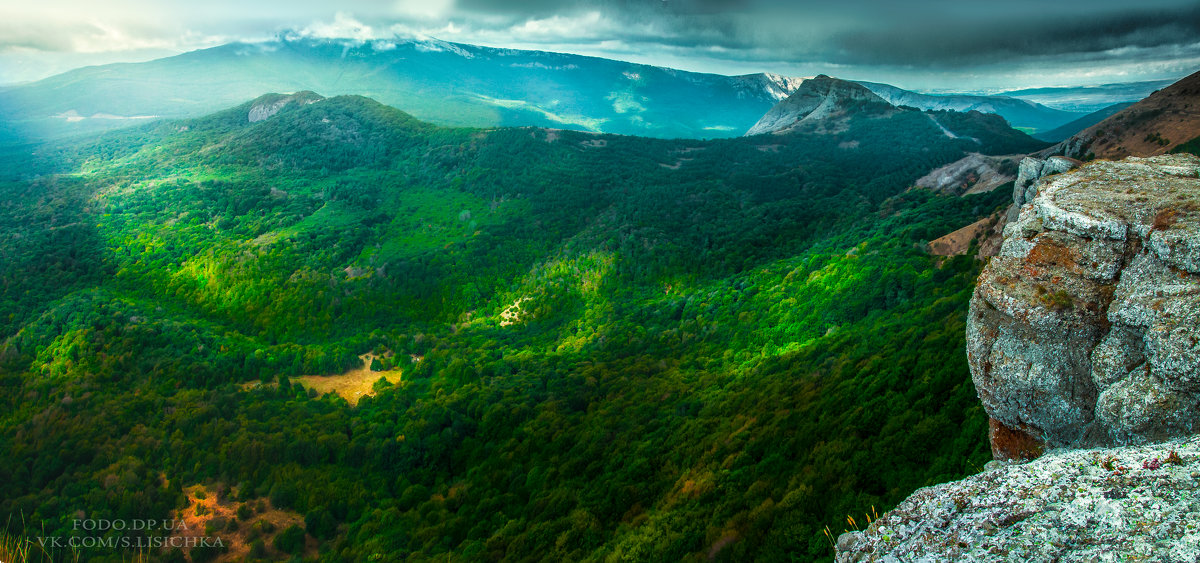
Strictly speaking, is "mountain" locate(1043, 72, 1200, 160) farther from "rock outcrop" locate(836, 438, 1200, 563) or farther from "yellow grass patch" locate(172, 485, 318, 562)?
"yellow grass patch" locate(172, 485, 318, 562)

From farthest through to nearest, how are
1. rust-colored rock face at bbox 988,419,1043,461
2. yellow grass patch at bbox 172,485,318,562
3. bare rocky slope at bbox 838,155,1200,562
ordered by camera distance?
1. yellow grass patch at bbox 172,485,318,562
2. rust-colored rock face at bbox 988,419,1043,461
3. bare rocky slope at bbox 838,155,1200,562

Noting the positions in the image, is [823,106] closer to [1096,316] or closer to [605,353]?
[605,353]

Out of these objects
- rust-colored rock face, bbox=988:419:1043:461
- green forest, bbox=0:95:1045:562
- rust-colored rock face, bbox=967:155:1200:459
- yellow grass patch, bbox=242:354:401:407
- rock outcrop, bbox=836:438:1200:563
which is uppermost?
rust-colored rock face, bbox=967:155:1200:459

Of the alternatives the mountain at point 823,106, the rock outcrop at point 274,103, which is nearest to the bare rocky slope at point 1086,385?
the mountain at point 823,106

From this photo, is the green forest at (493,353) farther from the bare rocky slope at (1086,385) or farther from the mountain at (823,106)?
the mountain at (823,106)

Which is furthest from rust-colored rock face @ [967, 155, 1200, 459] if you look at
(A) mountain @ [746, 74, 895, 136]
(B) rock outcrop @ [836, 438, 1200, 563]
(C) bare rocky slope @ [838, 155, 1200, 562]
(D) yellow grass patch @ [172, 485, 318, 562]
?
(A) mountain @ [746, 74, 895, 136]
